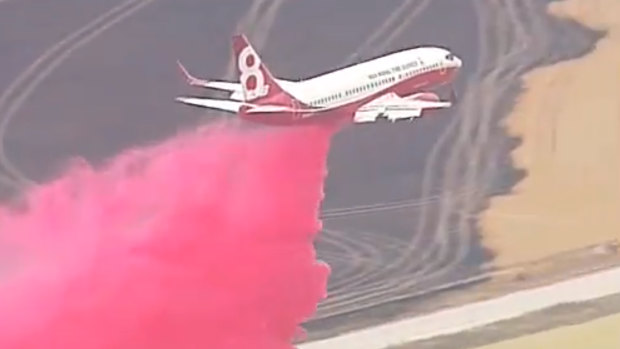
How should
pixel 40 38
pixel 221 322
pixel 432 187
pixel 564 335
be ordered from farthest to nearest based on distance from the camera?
pixel 564 335, pixel 432 187, pixel 221 322, pixel 40 38

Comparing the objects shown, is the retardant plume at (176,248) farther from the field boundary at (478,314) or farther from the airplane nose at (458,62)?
the airplane nose at (458,62)

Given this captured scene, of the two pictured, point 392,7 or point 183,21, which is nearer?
point 183,21

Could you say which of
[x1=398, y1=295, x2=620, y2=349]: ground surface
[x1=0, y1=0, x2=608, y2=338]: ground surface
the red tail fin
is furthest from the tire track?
the red tail fin

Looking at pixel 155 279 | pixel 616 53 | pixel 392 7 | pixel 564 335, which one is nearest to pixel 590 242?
pixel 564 335

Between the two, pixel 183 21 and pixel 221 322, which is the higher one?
pixel 183 21

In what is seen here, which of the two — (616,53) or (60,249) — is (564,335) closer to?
(616,53)

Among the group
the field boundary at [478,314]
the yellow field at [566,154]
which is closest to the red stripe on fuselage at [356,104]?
the yellow field at [566,154]

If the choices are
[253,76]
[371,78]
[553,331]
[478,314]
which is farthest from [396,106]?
[553,331]
